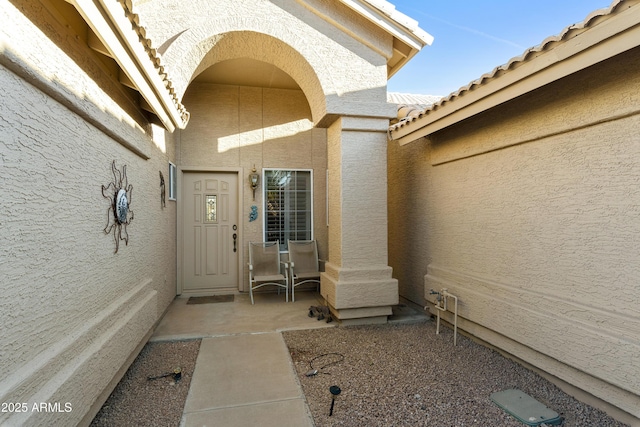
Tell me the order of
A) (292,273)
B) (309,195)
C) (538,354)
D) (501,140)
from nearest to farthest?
(538,354) → (501,140) → (292,273) → (309,195)

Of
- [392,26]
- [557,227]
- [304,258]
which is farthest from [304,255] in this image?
[557,227]

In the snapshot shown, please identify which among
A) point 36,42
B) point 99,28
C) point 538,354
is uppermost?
point 99,28

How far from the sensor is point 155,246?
497 centimetres

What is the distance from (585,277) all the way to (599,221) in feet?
1.80

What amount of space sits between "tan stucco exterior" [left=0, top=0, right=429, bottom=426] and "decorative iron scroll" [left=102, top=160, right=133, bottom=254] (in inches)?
3.6

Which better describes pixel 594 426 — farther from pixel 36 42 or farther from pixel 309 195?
pixel 309 195

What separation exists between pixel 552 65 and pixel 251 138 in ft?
18.5

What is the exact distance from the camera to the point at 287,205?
7410mm

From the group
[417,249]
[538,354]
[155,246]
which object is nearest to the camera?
[538,354]

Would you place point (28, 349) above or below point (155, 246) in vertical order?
below

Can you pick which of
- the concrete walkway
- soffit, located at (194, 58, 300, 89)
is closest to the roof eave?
soffit, located at (194, 58, 300, 89)

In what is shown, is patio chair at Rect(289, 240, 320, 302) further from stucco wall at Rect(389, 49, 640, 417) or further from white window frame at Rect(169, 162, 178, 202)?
stucco wall at Rect(389, 49, 640, 417)

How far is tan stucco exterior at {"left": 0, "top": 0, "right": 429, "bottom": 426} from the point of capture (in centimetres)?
194

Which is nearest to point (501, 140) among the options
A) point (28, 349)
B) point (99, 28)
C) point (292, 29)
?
point (292, 29)
